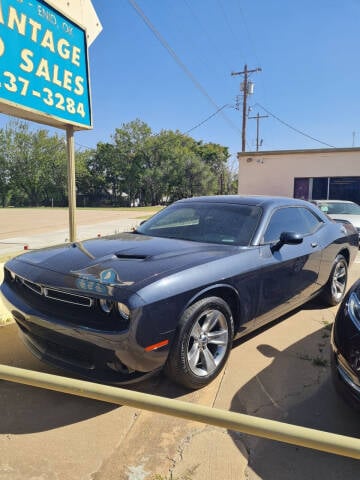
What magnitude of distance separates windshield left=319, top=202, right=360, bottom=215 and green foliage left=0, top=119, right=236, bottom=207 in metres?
39.7

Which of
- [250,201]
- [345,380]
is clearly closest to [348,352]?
[345,380]

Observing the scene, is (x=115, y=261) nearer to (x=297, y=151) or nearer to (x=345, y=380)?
(x=345, y=380)

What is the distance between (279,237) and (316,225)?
1159 mm

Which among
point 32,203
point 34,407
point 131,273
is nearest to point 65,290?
point 131,273

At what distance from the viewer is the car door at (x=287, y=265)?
126 inches

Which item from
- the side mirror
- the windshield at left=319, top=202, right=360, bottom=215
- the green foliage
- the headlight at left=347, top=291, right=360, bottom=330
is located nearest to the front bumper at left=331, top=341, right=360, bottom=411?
the headlight at left=347, top=291, right=360, bottom=330

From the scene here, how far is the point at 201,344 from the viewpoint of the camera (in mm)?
2670

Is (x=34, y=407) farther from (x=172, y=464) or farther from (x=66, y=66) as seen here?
(x=66, y=66)

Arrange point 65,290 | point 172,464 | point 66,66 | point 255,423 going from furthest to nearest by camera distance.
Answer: point 66,66
point 65,290
point 172,464
point 255,423

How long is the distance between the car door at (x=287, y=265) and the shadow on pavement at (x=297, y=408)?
0.45 meters

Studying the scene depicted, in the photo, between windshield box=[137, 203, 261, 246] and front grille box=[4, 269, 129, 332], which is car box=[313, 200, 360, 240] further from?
front grille box=[4, 269, 129, 332]

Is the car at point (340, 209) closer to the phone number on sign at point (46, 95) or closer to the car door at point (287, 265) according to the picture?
the car door at point (287, 265)

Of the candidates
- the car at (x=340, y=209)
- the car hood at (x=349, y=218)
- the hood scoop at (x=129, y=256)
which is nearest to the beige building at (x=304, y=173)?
the car at (x=340, y=209)

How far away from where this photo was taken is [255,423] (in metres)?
1.35
